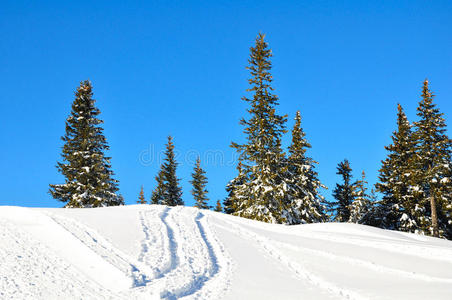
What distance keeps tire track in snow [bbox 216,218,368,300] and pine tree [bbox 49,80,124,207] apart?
43.9 feet

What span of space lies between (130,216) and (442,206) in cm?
2442

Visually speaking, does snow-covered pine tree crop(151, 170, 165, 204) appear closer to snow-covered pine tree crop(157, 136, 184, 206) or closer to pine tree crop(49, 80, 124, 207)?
snow-covered pine tree crop(157, 136, 184, 206)

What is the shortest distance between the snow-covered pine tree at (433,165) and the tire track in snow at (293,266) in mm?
18505

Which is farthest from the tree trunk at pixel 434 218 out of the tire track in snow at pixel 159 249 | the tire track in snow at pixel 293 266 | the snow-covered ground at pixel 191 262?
the tire track in snow at pixel 159 249

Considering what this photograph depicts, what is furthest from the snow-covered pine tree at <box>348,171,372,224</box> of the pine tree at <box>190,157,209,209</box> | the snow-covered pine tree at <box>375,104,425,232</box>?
the pine tree at <box>190,157,209,209</box>

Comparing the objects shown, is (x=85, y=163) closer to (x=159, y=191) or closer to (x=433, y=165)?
(x=159, y=191)

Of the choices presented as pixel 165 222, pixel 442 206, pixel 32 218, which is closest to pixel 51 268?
pixel 32 218

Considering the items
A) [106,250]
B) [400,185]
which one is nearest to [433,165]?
[400,185]

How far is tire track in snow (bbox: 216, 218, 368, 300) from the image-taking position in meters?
7.77

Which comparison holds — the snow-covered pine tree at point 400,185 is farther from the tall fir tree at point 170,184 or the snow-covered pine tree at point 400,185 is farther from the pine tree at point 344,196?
the tall fir tree at point 170,184

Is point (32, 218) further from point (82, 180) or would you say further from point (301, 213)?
point (301, 213)

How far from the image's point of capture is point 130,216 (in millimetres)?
13703

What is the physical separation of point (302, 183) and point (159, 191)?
68.0 feet

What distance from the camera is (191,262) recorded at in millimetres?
9195
